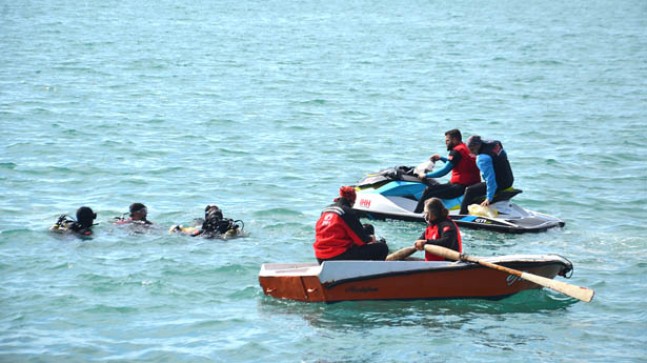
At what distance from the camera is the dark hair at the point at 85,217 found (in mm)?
17453

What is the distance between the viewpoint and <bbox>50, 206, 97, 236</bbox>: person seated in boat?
17484 mm

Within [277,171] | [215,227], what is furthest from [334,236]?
[277,171]

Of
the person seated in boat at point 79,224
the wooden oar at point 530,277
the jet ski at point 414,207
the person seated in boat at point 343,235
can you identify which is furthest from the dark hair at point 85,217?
the wooden oar at point 530,277

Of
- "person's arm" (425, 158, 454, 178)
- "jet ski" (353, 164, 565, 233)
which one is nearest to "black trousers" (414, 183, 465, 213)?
"jet ski" (353, 164, 565, 233)

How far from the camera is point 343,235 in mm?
14148

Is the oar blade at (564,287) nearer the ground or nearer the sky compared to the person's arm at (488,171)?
nearer the ground

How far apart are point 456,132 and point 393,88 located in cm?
2128

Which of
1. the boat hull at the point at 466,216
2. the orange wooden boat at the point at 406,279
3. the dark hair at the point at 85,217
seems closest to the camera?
the orange wooden boat at the point at 406,279

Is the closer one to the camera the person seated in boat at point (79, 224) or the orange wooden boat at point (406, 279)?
the orange wooden boat at point (406, 279)

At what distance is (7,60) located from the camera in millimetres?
43344

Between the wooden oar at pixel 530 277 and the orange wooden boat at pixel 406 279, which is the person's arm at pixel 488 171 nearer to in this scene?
the orange wooden boat at pixel 406 279

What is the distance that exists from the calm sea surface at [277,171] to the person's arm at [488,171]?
84 cm

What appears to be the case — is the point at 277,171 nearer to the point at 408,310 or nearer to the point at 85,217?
the point at 85,217

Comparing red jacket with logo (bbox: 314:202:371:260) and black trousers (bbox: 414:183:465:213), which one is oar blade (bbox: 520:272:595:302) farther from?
black trousers (bbox: 414:183:465:213)
